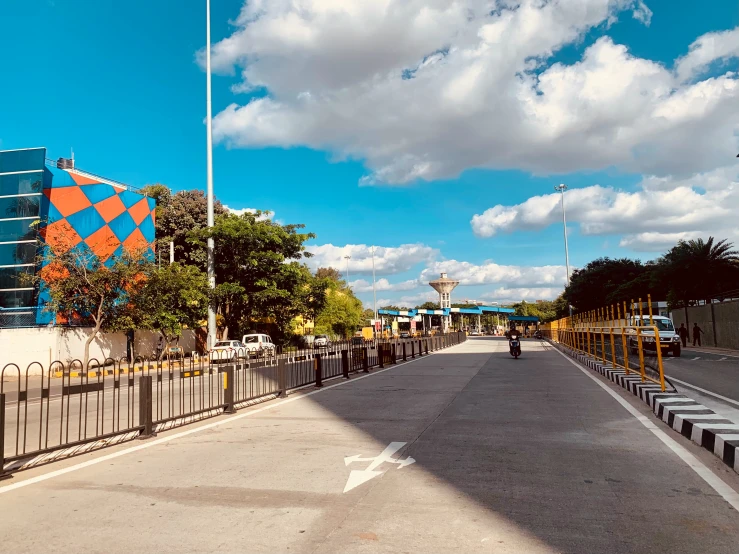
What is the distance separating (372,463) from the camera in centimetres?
648

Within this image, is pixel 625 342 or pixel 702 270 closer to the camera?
pixel 625 342

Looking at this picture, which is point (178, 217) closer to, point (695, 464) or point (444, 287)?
point (695, 464)

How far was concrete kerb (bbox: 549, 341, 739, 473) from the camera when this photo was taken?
648cm

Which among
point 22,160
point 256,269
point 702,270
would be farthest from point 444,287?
point 22,160

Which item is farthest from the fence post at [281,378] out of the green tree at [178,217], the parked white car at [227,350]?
the green tree at [178,217]

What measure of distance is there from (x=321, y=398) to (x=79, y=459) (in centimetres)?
640

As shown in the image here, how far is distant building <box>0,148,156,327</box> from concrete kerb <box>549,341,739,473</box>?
24706 mm

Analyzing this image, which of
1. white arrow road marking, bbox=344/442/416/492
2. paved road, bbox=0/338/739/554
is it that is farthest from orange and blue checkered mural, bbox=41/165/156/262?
white arrow road marking, bbox=344/442/416/492

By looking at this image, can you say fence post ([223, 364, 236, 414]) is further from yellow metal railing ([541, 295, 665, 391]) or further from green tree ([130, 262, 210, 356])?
green tree ([130, 262, 210, 356])

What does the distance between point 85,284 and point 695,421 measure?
25407mm

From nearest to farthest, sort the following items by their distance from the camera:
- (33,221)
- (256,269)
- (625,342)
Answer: (625,342) → (33,221) → (256,269)

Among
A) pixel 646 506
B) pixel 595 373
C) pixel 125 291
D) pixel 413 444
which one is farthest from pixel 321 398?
pixel 125 291

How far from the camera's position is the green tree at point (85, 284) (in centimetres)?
2580

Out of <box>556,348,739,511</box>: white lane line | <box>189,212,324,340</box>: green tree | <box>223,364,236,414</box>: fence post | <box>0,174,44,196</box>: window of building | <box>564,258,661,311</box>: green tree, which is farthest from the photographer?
<box>564,258,661,311</box>: green tree
